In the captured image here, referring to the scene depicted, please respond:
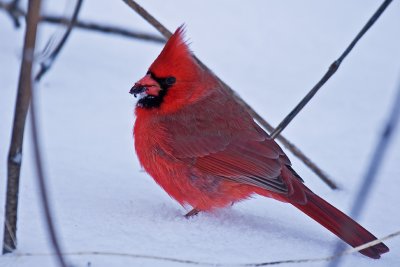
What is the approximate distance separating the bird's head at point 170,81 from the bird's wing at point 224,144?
0.21 feet

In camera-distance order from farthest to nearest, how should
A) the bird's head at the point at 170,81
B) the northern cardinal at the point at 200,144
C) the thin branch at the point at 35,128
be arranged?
the bird's head at the point at 170,81 < the northern cardinal at the point at 200,144 < the thin branch at the point at 35,128

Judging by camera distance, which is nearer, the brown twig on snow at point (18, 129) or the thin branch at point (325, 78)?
the brown twig on snow at point (18, 129)

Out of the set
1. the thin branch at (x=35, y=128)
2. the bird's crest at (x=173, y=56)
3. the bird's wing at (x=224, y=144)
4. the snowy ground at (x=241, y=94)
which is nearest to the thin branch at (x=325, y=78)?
the bird's wing at (x=224, y=144)

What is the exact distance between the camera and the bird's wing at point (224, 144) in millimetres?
2590

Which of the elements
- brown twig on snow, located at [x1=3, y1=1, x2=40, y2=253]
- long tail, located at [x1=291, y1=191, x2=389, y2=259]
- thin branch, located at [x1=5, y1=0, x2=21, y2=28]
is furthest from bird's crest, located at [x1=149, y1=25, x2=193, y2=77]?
→ thin branch, located at [x1=5, y1=0, x2=21, y2=28]

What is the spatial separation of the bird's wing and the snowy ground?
0.15 meters

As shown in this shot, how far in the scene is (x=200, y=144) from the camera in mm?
2684

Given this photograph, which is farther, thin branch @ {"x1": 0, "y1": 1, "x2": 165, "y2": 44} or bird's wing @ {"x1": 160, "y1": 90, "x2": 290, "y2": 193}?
thin branch @ {"x1": 0, "y1": 1, "x2": 165, "y2": 44}

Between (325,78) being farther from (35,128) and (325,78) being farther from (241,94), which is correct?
(35,128)

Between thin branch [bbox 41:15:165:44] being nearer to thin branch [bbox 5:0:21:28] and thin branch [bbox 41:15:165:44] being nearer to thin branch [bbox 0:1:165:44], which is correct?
thin branch [bbox 0:1:165:44]

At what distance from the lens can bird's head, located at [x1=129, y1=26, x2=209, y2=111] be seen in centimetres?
270

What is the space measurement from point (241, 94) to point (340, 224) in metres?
1.55

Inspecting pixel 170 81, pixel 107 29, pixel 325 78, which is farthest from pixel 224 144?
pixel 107 29

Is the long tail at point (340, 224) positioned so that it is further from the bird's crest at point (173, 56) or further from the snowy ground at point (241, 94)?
the bird's crest at point (173, 56)
